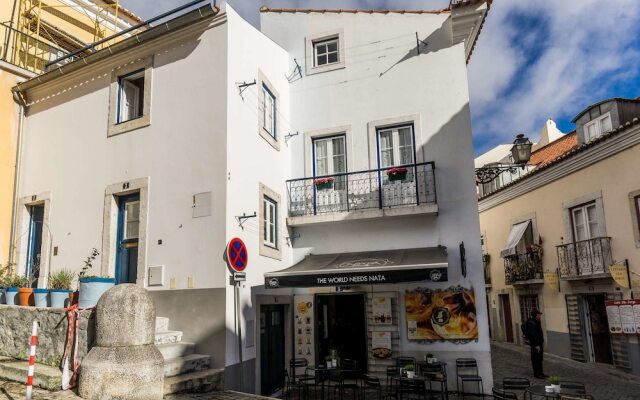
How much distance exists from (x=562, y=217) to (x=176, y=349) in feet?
46.0

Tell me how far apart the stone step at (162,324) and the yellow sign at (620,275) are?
1198cm

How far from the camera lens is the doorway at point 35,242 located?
443 inches

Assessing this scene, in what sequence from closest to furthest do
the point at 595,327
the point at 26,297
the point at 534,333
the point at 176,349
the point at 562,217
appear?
the point at 176,349, the point at 26,297, the point at 534,333, the point at 595,327, the point at 562,217

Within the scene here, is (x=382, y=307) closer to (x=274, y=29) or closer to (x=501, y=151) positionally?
(x=274, y=29)

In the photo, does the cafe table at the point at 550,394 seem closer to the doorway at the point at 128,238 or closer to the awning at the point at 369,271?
the awning at the point at 369,271

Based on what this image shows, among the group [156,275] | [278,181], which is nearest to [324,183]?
[278,181]

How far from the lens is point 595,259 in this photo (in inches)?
586

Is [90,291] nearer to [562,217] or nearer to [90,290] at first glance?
[90,290]

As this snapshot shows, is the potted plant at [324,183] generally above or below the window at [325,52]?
below

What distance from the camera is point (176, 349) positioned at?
8.13 meters

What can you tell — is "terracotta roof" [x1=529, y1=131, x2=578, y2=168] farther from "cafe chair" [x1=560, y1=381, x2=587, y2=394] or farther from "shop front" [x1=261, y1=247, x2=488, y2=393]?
"cafe chair" [x1=560, y1=381, x2=587, y2=394]

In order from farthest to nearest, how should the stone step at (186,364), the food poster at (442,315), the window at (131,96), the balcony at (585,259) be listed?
the balcony at (585,259) < the window at (131,96) < the food poster at (442,315) < the stone step at (186,364)

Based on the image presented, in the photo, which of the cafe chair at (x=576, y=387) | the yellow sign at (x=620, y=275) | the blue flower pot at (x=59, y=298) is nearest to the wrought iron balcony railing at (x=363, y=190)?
the cafe chair at (x=576, y=387)

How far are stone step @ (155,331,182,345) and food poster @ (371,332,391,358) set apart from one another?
443 centimetres
